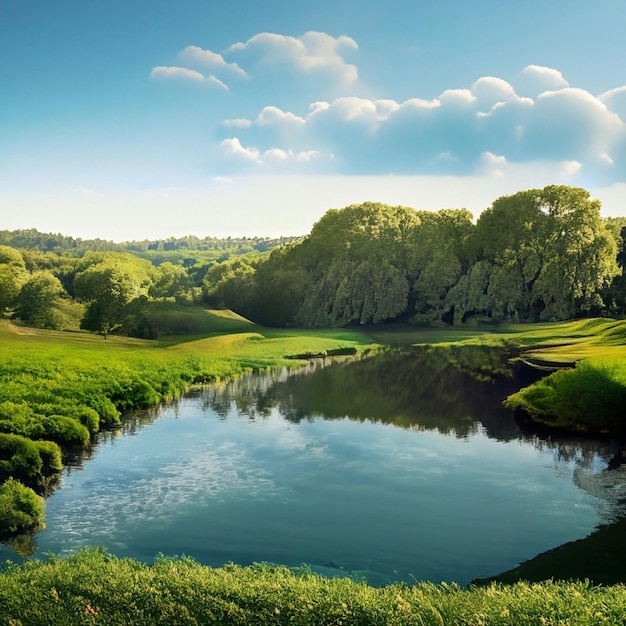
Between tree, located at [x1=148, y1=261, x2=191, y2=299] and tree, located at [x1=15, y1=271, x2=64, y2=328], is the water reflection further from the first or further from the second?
tree, located at [x1=148, y1=261, x2=191, y2=299]

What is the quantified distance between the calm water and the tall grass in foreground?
163 inches

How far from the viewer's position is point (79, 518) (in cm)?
2086

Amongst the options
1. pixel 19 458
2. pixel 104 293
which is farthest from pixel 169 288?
A: pixel 19 458

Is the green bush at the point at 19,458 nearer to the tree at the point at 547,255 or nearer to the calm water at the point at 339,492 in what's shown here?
the calm water at the point at 339,492

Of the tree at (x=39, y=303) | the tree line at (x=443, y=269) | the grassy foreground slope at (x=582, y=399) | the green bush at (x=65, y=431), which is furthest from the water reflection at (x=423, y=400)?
the tree line at (x=443, y=269)

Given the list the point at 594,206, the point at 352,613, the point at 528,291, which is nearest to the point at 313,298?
the point at 528,291

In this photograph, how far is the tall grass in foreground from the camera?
39.3 ft

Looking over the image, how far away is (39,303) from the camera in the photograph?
2035 inches

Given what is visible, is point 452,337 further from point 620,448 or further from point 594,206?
point 620,448

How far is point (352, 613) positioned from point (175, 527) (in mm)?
9633

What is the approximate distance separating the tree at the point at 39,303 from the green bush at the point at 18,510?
32.1 m

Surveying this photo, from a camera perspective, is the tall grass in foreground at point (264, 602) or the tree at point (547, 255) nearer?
the tall grass in foreground at point (264, 602)

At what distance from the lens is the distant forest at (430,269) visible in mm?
79062

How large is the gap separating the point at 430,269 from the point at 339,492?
219 ft
